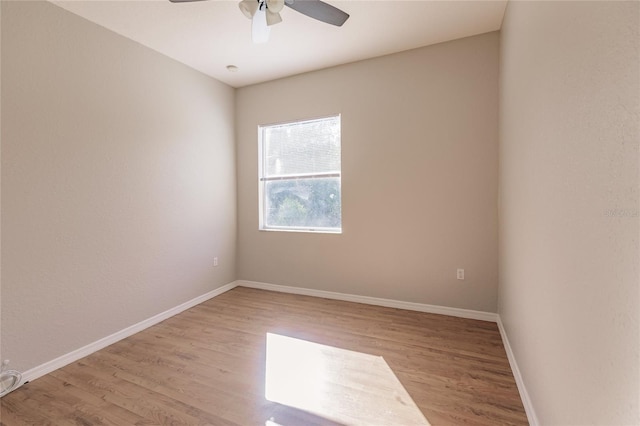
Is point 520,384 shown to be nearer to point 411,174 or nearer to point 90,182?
point 411,174

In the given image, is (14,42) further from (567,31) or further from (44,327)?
(567,31)

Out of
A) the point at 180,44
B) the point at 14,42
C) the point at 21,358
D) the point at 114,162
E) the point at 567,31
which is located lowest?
the point at 21,358

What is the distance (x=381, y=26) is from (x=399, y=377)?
9.40ft

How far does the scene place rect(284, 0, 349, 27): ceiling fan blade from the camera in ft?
5.81

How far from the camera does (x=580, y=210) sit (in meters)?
0.99

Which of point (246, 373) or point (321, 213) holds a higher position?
point (321, 213)

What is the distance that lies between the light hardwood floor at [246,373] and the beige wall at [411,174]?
47 cm

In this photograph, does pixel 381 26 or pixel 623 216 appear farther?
pixel 381 26

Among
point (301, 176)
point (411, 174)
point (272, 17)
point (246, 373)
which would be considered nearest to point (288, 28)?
point (272, 17)

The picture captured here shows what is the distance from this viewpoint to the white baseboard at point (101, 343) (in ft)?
6.62

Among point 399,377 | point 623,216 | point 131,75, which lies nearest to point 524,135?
point 623,216

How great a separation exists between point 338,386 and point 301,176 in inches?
95.4

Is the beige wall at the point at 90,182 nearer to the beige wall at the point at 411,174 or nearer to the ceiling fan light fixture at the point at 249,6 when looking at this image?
the beige wall at the point at 411,174

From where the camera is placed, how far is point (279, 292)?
148 inches
